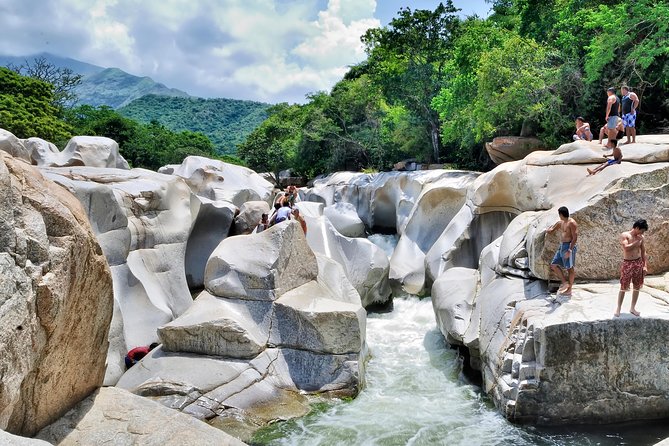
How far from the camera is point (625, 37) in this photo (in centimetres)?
1169

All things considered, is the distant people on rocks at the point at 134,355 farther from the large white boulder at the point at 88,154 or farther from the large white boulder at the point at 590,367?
the large white boulder at the point at 88,154

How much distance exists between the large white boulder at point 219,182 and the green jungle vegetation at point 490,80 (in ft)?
22.1

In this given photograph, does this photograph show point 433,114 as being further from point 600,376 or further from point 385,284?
point 600,376

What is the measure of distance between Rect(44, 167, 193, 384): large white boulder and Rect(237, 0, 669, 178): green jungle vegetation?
880 cm

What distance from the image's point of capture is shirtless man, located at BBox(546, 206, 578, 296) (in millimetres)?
7480

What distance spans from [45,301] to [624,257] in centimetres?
651

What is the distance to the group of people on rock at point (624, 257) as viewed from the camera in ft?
21.9

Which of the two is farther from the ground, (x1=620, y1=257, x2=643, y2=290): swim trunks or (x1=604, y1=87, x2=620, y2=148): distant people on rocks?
(x1=604, y1=87, x2=620, y2=148): distant people on rocks

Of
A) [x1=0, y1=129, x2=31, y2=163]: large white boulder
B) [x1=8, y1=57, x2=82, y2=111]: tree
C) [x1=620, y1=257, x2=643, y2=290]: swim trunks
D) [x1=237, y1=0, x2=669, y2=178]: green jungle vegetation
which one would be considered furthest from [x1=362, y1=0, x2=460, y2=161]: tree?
[x1=8, y1=57, x2=82, y2=111]: tree

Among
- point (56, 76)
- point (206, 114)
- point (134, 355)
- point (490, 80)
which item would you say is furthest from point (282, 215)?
point (206, 114)

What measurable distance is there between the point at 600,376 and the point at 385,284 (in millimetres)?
6489

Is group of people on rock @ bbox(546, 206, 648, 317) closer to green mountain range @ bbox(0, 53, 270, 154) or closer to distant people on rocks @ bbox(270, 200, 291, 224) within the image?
distant people on rocks @ bbox(270, 200, 291, 224)

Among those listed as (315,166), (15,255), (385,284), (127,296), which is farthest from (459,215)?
(315,166)

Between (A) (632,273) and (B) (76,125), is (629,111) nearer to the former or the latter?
(A) (632,273)
